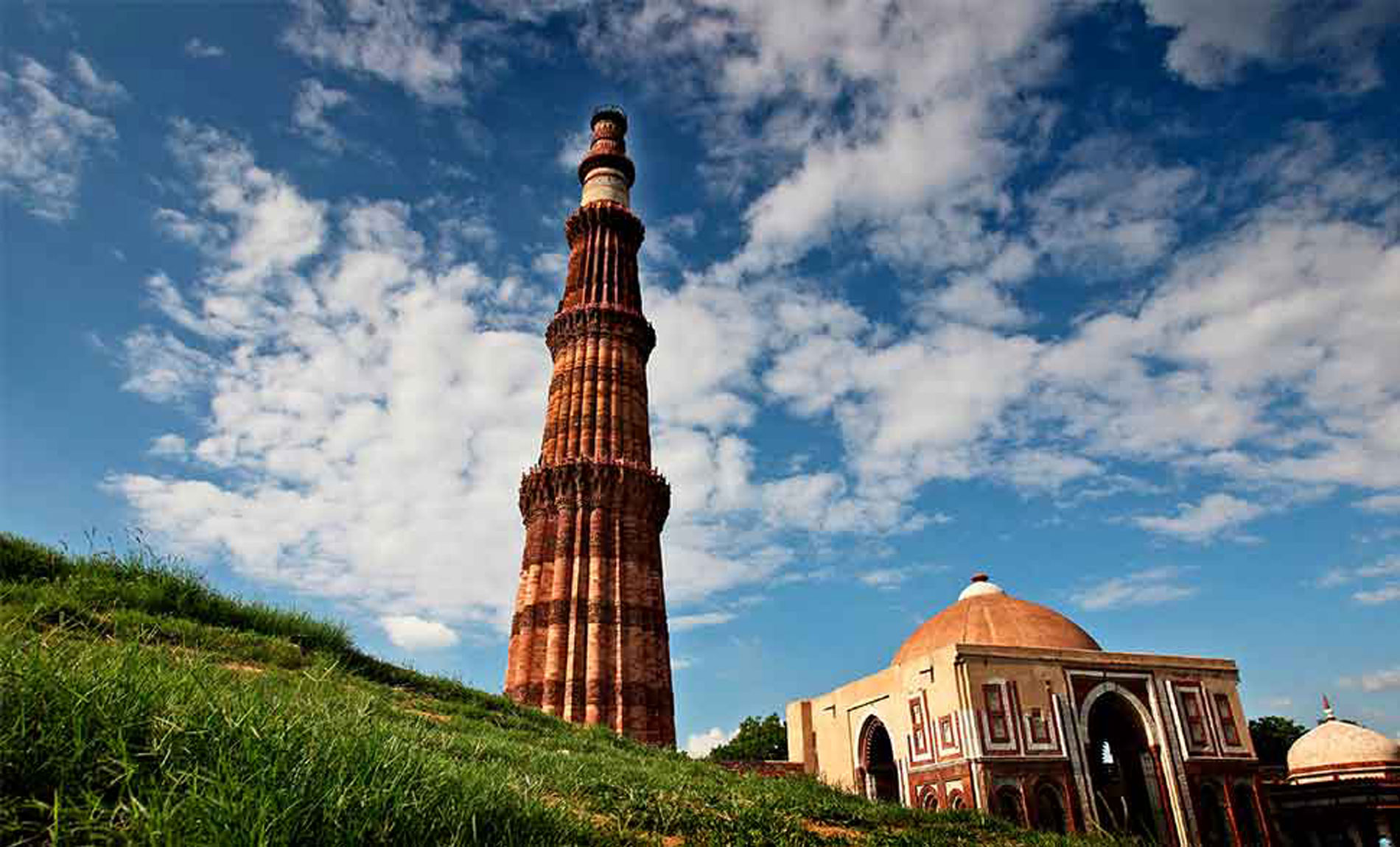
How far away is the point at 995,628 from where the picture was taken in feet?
80.0

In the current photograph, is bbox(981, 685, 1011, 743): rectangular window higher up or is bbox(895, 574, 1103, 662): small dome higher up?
bbox(895, 574, 1103, 662): small dome

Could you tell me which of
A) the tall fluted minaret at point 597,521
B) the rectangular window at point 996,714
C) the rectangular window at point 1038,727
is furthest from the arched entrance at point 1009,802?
the tall fluted minaret at point 597,521

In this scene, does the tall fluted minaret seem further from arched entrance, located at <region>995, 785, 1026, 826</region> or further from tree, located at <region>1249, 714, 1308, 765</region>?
tree, located at <region>1249, 714, 1308, 765</region>

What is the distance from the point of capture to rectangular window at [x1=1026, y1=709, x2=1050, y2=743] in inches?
821

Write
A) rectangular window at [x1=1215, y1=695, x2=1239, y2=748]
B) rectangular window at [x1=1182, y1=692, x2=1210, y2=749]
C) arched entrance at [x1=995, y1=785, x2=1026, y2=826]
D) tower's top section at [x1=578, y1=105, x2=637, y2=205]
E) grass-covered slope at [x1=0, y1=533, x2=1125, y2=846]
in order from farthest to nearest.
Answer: tower's top section at [x1=578, y1=105, x2=637, y2=205]
rectangular window at [x1=1215, y1=695, x2=1239, y2=748]
rectangular window at [x1=1182, y1=692, x2=1210, y2=749]
arched entrance at [x1=995, y1=785, x2=1026, y2=826]
grass-covered slope at [x1=0, y1=533, x2=1125, y2=846]

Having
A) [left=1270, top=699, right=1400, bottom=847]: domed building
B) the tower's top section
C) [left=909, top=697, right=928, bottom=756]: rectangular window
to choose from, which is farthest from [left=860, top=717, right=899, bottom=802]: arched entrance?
the tower's top section

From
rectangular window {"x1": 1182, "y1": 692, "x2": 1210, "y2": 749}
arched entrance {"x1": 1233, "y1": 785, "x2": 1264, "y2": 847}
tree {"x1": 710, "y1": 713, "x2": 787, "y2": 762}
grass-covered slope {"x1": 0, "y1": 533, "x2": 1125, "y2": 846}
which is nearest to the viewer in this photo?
grass-covered slope {"x1": 0, "y1": 533, "x2": 1125, "y2": 846}

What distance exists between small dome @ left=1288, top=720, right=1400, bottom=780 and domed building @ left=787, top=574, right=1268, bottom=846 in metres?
6.57

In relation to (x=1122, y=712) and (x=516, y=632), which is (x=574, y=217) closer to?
(x=516, y=632)

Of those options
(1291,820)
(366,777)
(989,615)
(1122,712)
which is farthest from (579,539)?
(1291,820)

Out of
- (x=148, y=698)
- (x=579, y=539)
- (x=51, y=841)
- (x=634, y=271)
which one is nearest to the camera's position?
(x=51, y=841)

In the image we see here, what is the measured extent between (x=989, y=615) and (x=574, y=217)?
2160 cm

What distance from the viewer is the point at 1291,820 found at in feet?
86.0

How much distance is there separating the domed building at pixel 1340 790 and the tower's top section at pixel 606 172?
105ft
